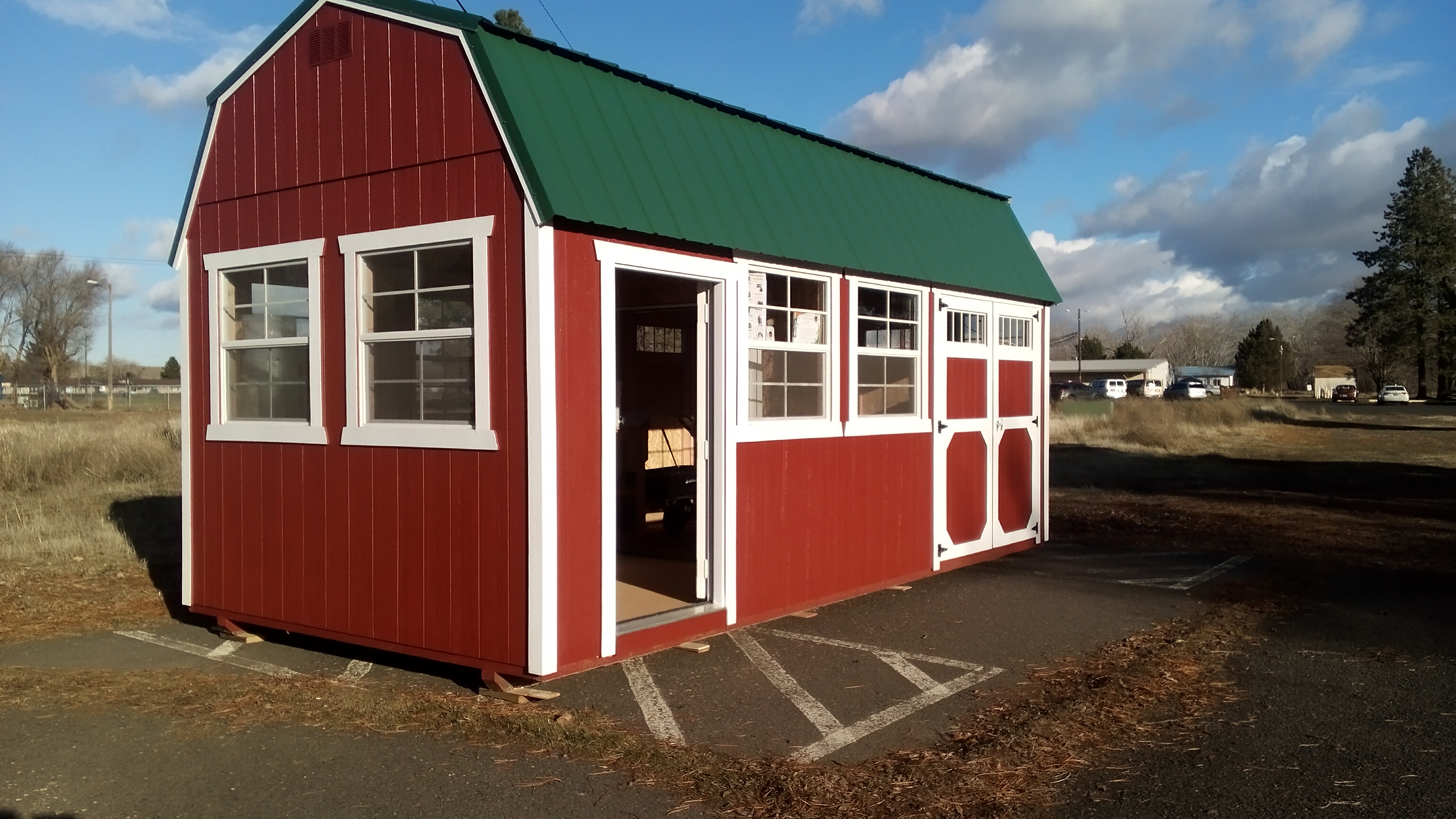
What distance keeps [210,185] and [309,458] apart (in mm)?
2346

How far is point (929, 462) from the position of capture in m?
10.1

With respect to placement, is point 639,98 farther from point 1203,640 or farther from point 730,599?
point 1203,640

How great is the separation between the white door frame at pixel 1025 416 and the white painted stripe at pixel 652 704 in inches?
215

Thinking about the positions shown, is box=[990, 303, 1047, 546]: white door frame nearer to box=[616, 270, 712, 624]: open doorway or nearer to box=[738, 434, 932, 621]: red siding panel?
box=[738, 434, 932, 621]: red siding panel

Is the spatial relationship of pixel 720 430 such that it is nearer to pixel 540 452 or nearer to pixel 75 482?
pixel 540 452

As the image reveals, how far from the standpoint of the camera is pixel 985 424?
432 inches

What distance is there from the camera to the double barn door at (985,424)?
10.2 metres

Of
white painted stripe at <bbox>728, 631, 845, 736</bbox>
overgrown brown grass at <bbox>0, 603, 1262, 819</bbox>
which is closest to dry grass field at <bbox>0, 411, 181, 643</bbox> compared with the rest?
overgrown brown grass at <bbox>0, 603, 1262, 819</bbox>

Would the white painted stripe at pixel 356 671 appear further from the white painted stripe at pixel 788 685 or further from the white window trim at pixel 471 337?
the white painted stripe at pixel 788 685

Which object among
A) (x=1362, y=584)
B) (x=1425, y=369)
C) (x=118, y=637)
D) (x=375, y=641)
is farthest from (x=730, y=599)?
(x=1425, y=369)

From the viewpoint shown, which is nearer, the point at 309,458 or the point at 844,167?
the point at 309,458

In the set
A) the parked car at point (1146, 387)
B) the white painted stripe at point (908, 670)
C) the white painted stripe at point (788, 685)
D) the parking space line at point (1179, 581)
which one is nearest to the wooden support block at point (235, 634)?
the white painted stripe at point (788, 685)

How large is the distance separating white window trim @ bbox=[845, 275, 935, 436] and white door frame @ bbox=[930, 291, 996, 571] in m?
0.13

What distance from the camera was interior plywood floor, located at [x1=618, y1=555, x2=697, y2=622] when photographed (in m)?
7.69
